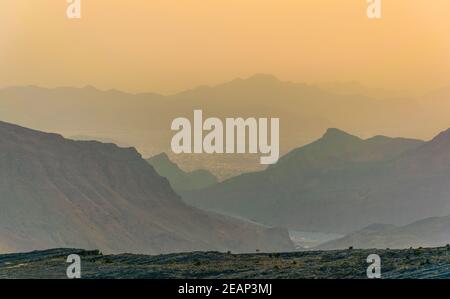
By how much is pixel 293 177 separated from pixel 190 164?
2.85 meters

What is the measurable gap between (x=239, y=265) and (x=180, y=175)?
3.12 m

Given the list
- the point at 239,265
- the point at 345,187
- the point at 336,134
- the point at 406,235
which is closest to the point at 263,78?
the point at 336,134

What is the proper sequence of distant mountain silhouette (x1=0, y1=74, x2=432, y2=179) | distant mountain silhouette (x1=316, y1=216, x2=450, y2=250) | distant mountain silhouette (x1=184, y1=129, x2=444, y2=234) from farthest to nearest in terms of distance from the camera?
distant mountain silhouette (x1=316, y1=216, x2=450, y2=250) → distant mountain silhouette (x1=184, y1=129, x2=444, y2=234) → distant mountain silhouette (x1=0, y1=74, x2=432, y2=179)

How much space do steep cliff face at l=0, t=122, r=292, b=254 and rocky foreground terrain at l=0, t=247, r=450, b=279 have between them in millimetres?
1383

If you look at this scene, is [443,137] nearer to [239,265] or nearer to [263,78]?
[263,78]

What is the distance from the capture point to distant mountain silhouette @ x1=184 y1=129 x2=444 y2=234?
30781 millimetres

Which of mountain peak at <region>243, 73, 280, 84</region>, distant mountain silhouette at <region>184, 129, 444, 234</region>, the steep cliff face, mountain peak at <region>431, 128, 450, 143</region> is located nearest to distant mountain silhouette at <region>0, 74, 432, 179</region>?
mountain peak at <region>243, 73, 280, 84</region>

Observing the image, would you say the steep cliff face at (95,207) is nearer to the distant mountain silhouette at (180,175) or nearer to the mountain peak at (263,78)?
the distant mountain silhouette at (180,175)

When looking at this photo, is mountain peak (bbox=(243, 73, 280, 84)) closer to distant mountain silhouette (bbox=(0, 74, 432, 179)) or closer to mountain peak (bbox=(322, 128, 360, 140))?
distant mountain silhouette (bbox=(0, 74, 432, 179))

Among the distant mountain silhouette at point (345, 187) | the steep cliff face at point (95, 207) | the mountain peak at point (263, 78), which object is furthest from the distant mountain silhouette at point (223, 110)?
the steep cliff face at point (95, 207)

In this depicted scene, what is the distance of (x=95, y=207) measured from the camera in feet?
108

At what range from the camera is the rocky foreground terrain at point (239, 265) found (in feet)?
86.7
